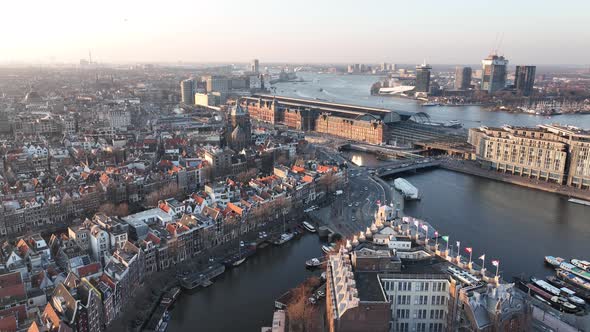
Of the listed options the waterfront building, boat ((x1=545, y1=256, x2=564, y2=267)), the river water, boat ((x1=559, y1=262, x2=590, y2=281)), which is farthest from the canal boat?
the waterfront building

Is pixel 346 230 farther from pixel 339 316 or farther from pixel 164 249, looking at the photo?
pixel 339 316

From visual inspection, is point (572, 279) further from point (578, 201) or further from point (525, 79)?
point (525, 79)

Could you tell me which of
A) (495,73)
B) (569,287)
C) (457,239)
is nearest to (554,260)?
(569,287)

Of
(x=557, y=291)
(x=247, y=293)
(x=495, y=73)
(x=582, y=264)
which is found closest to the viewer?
(x=557, y=291)

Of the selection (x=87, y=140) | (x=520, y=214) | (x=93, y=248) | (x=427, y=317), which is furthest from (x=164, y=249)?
(x=87, y=140)

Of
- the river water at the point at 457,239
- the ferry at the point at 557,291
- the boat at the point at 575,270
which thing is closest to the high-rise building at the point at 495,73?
the river water at the point at 457,239

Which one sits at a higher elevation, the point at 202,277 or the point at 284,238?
the point at 284,238

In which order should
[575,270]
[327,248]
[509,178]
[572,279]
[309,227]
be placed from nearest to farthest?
[572,279] < [575,270] < [327,248] < [309,227] < [509,178]

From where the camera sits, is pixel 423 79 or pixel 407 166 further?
pixel 423 79
